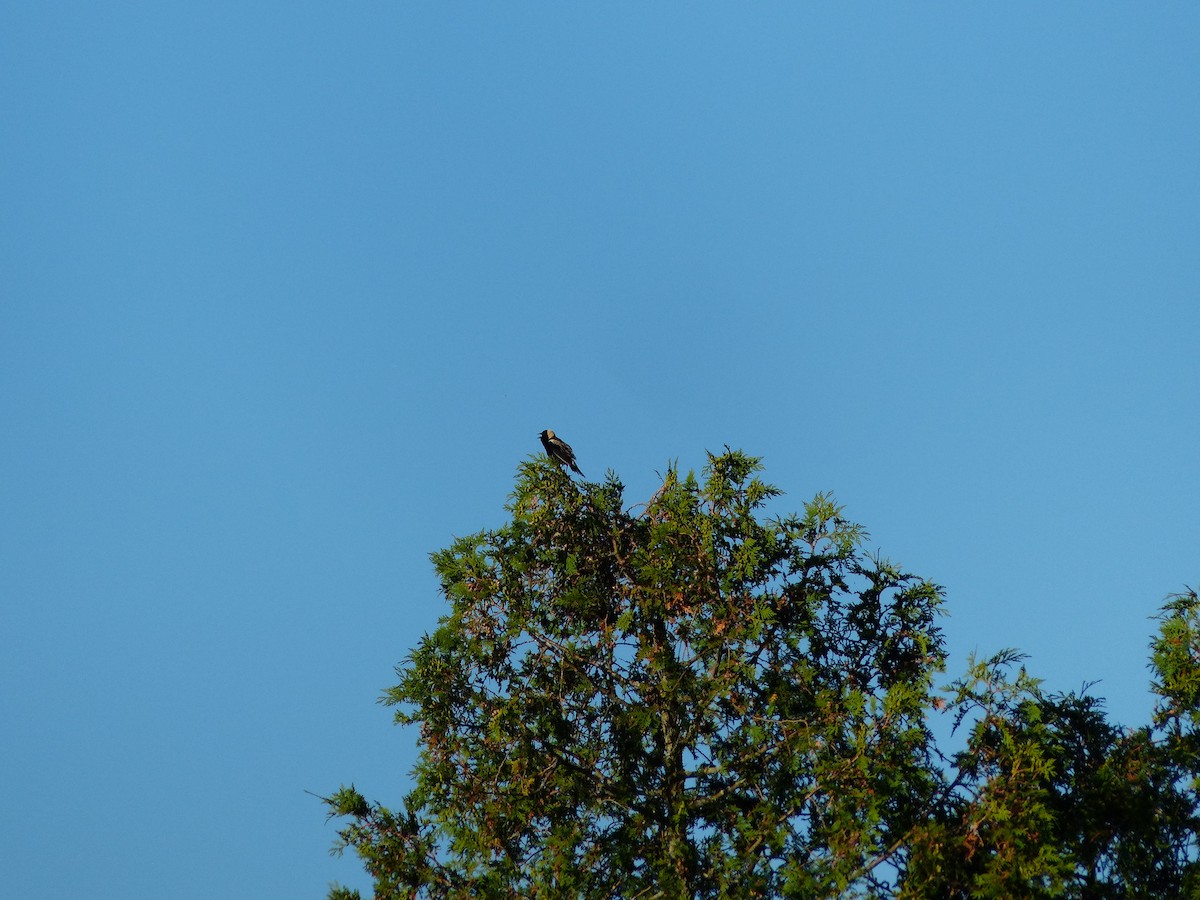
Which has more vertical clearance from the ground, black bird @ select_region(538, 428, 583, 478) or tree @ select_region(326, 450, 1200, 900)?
black bird @ select_region(538, 428, 583, 478)

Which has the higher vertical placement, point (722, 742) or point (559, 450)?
point (559, 450)

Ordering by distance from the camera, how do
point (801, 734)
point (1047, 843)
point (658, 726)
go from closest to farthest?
point (1047, 843) < point (801, 734) < point (658, 726)

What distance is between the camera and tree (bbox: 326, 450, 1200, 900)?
14922 millimetres

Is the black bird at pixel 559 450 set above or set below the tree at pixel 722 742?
above

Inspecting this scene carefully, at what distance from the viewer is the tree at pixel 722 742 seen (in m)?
14.9

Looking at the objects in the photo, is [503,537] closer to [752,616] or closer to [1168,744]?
[752,616]

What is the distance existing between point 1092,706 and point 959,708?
333 centimetres

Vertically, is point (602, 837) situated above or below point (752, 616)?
below

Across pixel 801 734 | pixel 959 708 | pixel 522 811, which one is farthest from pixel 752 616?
pixel 522 811

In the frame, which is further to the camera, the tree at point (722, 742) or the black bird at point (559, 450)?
the black bird at point (559, 450)

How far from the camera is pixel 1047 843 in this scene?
569 inches

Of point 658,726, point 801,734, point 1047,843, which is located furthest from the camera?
point 658,726

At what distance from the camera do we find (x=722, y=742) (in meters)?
16.6

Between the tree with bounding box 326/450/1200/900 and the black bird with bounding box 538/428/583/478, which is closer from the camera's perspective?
the tree with bounding box 326/450/1200/900
